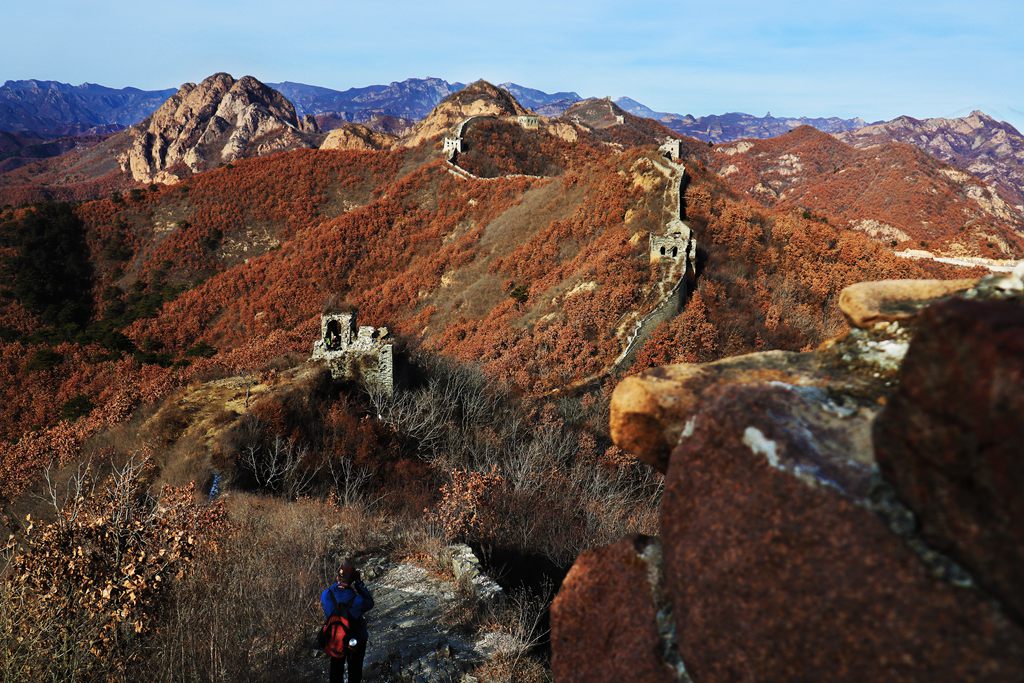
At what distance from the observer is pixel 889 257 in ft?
119

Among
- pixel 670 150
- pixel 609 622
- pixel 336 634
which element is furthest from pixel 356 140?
pixel 609 622

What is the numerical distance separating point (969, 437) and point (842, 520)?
67 centimetres

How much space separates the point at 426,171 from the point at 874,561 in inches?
2388

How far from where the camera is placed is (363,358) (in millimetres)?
19516

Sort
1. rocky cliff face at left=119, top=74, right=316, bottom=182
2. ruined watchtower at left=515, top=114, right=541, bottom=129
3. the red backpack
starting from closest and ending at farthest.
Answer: the red backpack < ruined watchtower at left=515, top=114, right=541, bottom=129 < rocky cliff face at left=119, top=74, right=316, bottom=182

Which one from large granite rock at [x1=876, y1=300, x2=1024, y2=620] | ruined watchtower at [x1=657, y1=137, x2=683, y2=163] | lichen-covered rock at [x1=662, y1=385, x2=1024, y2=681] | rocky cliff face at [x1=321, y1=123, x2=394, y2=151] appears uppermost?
rocky cliff face at [x1=321, y1=123, x2=394, y2=151]

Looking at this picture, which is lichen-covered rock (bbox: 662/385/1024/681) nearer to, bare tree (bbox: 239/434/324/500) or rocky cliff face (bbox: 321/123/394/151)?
bare tree (bbox: 239/434/324/500)

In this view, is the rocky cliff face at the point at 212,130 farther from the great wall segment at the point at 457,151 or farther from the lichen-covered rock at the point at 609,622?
the lichen-covered rock at the point at 609,622

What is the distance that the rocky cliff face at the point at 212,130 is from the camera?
506ft

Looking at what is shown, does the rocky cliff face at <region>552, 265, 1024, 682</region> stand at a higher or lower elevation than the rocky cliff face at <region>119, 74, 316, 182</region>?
lower

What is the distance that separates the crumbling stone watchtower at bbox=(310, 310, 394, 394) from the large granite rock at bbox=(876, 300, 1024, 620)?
698 inches

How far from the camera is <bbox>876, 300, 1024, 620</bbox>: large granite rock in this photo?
201cm

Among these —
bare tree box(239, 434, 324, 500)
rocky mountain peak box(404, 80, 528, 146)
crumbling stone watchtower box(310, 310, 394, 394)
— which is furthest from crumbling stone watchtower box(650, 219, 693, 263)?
rocky mountain peak box(404, 80, 528, 146)

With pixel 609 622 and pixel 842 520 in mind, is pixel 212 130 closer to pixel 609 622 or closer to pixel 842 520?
pixel 609 622
